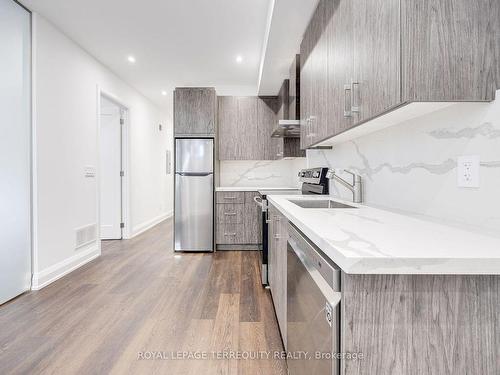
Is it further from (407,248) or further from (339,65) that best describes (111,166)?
(407,248)

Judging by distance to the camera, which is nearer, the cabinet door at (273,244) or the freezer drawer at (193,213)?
the cabinet door at (273,244)

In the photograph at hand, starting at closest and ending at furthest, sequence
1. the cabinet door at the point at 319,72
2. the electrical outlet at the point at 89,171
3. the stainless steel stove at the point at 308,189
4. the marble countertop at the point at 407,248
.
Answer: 1. the marble countertop at the point at 407,248
2. the cabinet door at the point at 319,72
3. the stainless steel stove at the point at 308,189
4. the electrical outlet at the point at 89,171

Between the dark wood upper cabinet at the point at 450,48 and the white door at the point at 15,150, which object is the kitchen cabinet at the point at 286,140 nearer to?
the dark wood upper cabinet at the point at 450,48

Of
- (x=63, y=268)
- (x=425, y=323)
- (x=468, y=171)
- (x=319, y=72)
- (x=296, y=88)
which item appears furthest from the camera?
(x=63, y=268)

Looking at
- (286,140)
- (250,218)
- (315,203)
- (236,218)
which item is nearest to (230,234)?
(236,218)

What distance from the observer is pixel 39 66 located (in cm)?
263

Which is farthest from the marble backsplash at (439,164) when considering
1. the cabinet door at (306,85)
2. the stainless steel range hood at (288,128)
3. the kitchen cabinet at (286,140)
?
the kitchen cabinet at (286,140)

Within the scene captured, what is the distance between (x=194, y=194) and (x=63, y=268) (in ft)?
5.68

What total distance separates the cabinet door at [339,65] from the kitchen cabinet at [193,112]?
254cm

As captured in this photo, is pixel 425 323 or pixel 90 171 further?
pixel 90 171

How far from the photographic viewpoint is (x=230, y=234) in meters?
4.00

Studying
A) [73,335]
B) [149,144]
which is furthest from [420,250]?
[149,144]

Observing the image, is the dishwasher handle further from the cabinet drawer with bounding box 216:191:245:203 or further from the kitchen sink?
the cabinet drawer with bounding box 216:191:245:203

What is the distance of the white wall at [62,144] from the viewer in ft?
8.66
